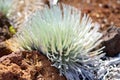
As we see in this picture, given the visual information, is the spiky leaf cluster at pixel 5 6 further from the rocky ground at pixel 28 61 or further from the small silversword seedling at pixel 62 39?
the small silversword seedling at pixel 62 39

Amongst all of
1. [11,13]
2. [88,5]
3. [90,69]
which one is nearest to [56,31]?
[90,69]

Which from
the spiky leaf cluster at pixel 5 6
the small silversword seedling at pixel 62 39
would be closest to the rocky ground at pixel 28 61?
the small silversword seedling at pixel 62 39

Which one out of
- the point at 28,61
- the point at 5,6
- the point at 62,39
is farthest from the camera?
the point at 5,6

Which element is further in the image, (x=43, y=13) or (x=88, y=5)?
(x=88, y=5)

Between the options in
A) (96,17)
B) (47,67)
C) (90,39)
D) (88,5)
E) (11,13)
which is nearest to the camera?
(47,67)

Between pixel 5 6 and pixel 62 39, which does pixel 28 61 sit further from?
pixel 5 6

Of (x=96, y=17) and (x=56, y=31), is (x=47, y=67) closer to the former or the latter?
(x=56, y=31)

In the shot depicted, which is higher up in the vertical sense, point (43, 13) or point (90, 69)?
point (43, 13)

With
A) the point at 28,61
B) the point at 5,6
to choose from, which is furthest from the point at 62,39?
the point at 5,6

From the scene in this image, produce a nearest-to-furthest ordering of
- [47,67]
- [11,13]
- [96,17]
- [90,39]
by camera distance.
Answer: [47,67], [90,39], [11,13], [96,17]
